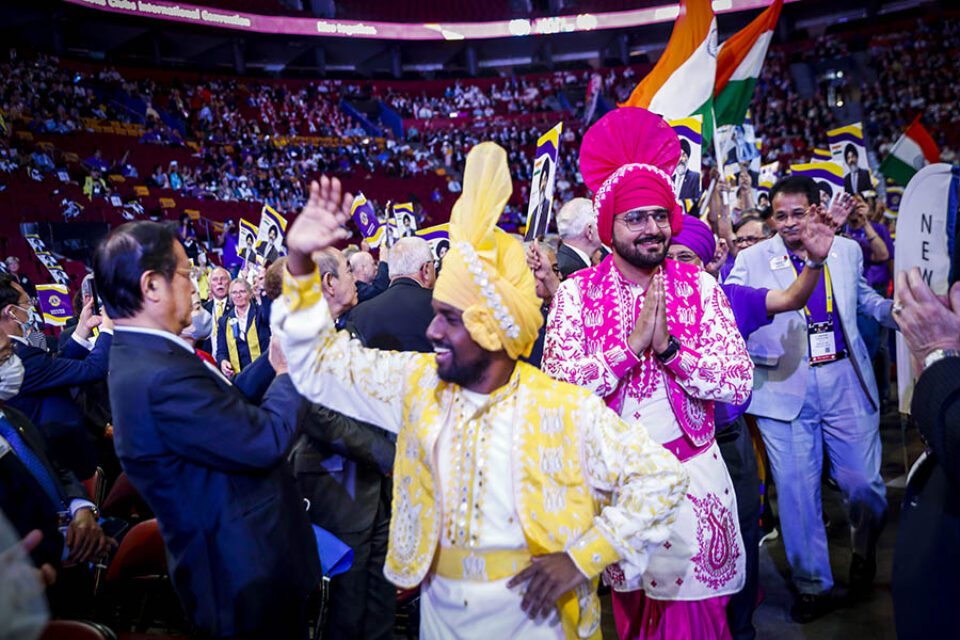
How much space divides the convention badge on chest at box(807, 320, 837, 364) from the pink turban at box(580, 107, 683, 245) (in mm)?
1568

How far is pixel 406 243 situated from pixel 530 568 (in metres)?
2.67

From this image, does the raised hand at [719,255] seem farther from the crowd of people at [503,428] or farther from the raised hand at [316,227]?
the raised hand at [316,227]

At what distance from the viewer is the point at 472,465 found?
1730 mm

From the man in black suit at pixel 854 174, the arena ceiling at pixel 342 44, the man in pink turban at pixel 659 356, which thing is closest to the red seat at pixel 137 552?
the man in pink turban at pixel 659 356

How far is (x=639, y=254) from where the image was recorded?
7.75 ft

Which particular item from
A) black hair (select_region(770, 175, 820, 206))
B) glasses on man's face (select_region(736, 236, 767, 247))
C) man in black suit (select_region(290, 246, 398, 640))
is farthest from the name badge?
man in black suit (select_region(290, 246, 398, 640))

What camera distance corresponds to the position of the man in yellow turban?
1.63 m

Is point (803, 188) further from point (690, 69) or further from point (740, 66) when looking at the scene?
point (740, 66)

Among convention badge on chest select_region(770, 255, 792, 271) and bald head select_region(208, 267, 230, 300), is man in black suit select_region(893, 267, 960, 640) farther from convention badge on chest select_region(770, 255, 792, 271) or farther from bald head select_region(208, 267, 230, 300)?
bald head select_region(208, 267, 230, 300)

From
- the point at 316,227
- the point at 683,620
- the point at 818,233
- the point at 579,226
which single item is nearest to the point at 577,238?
the point at 579,226

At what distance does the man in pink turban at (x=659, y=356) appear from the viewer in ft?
7.29

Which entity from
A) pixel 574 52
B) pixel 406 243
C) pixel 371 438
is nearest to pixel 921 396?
pixel 371 438

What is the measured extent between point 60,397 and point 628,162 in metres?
3.49

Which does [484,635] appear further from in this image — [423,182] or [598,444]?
[423,182]
